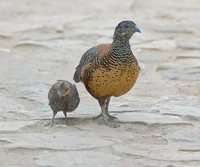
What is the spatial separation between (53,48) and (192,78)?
8.10 ft

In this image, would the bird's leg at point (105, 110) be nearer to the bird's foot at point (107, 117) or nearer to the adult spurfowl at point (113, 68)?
the bird's foot at point (107, 117)

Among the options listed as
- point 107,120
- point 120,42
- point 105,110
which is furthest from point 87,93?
point 120,42

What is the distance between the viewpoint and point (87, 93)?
7750mm

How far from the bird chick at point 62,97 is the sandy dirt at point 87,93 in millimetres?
154

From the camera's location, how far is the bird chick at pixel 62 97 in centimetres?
625

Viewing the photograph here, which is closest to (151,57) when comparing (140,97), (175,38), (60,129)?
(175,38)

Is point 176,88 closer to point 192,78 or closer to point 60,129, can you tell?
point 192,78

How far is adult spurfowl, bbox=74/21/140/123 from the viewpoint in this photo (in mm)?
6125

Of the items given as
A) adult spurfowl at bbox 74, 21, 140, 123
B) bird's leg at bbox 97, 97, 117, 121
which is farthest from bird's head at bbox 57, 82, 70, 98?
bird's leg at bbox 97, 97, 117, 121

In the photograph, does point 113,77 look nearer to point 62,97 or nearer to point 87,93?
point 62,97

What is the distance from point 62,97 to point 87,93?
4.89ft

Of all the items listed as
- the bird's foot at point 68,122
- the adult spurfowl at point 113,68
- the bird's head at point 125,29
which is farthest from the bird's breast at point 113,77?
the bird's foot at point 68,122

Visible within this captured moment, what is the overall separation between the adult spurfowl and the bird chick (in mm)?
168

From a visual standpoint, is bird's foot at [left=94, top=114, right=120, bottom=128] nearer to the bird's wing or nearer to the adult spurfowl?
the adult spurfowl
